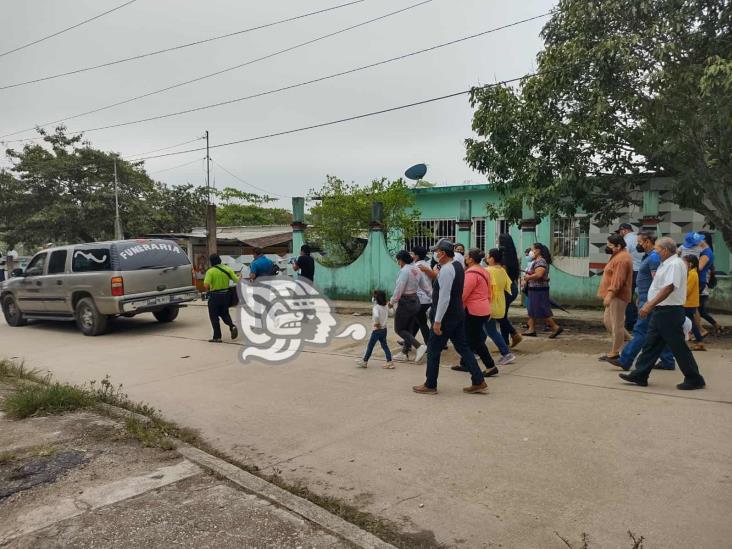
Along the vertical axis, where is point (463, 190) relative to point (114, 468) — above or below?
above

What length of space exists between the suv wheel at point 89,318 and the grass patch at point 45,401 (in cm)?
471

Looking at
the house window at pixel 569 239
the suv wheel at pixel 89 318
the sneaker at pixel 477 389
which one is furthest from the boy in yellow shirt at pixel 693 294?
the suv wheel at pixel 89 318

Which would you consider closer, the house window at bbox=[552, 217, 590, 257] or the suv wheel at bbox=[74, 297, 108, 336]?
the suv wheel at bbox=[74, 297, 108, 336]

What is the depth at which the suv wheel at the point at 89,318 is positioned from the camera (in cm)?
1010

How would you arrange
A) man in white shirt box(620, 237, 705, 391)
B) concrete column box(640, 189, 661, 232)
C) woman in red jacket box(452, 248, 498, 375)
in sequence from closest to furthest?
man in white shirt box(620, 237, 705, 391), woman in red jacket box(452, 248, 498, 375), concrete column box(640, 189, 661, 232)

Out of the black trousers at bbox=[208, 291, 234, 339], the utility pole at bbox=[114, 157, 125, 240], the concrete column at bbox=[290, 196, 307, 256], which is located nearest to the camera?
the black trousers at bbox=[208, 291, 234, 339]

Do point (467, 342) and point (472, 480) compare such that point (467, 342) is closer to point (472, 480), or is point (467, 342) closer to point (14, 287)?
point (472, 480)

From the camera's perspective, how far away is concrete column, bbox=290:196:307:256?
14453mm

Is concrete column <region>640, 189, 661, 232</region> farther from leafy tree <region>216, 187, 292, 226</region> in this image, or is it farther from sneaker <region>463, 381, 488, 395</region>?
leafy tree <region>216, 187, 292, 226</region>

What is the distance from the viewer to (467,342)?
232 inches

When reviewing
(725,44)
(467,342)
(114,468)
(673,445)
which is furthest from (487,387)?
(725,44)

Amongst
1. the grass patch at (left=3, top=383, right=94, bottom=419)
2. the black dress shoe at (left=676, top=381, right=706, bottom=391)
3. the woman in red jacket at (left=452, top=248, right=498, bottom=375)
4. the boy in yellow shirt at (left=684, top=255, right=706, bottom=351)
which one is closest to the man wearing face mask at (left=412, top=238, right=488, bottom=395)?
the woman in red jacket at (left=452, top=248, right=498, bottom=375)

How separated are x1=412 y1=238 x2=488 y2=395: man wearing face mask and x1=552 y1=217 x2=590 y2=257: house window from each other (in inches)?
365

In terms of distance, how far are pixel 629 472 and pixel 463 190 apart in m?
13.8
